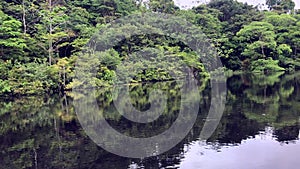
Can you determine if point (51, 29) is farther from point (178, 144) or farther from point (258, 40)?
point (258, 40)

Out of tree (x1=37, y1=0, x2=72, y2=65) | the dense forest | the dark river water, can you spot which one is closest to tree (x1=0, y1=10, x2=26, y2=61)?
the dense forest

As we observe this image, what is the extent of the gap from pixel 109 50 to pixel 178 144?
19.2 meters

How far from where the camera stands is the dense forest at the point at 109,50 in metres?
24.3

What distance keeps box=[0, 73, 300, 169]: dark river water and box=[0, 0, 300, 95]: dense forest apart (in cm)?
651

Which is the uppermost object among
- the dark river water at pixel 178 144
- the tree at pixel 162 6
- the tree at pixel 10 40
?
the tree at pixel 162 6

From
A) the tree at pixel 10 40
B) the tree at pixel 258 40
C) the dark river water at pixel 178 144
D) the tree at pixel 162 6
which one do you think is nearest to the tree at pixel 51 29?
the tree at pixel 10 40

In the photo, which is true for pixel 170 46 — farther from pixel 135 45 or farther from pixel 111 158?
pixel 111 158

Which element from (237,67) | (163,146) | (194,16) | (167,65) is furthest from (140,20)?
(163,146)

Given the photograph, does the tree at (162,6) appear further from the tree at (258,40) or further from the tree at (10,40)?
the tree at (10,40)

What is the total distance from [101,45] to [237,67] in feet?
55.8

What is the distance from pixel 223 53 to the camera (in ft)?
126

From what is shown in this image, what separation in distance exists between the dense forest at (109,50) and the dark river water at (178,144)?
21.3 ft

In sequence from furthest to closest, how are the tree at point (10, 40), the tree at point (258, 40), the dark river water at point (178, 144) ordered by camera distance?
the tree at point (258, 40), the tree at point (10, 40), the dark river water at point (178, 144)

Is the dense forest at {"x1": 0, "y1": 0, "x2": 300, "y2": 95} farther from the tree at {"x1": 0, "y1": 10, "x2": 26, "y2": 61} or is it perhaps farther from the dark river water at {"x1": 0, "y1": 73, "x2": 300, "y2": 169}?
the dark river water at {"x1": 0, "y1": 73, "x2": 300, "y2": 169}
